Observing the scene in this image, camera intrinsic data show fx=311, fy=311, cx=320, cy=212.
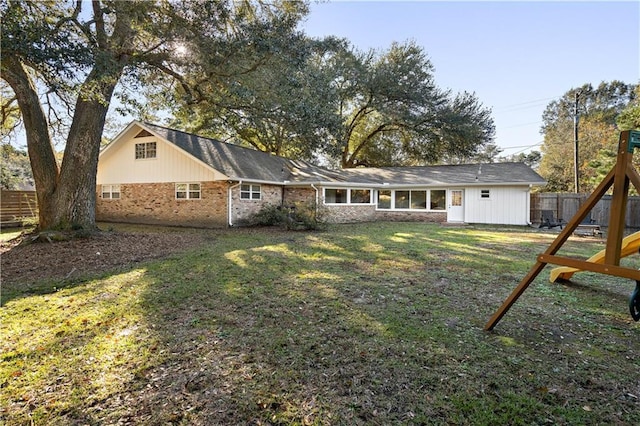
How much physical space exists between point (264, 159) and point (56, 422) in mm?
16753

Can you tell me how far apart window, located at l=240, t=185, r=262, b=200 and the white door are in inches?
397

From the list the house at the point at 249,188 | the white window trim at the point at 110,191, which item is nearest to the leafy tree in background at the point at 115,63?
the house at the point at 249,188

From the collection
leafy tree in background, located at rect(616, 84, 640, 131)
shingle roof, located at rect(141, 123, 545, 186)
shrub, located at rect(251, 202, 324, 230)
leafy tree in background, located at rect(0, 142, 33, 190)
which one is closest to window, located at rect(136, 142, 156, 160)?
shingle roof, located at rect(141, 123, 545, 186)

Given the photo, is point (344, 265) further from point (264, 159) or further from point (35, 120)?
point (264, 159)

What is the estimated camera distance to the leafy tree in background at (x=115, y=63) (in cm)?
755

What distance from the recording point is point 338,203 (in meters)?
16.2

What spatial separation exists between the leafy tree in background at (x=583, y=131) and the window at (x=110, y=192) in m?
30.0

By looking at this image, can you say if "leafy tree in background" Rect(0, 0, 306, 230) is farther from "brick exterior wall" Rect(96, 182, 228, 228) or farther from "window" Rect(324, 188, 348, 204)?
"window" Rect(324, 188, 348, 204)

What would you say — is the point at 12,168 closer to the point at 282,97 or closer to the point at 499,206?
the point at 282,97

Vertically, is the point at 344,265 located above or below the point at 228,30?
below

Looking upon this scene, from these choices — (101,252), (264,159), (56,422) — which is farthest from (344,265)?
(264,159)

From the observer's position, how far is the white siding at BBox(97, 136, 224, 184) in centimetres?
1430

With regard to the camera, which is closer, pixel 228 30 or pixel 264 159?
pixel 228 30

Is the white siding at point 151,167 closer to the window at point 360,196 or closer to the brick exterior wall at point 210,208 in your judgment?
the brick exterior wall at point 210,208
